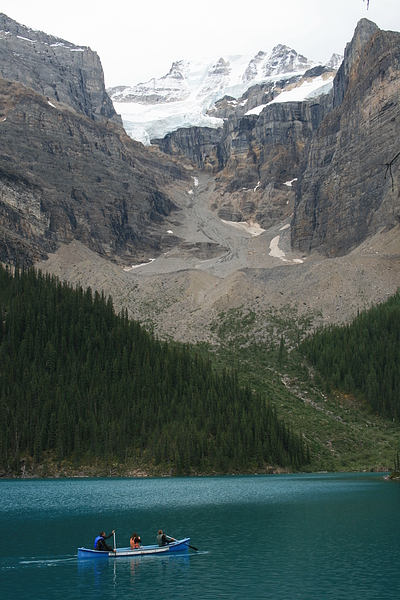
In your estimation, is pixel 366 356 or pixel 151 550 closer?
pixel 151 550

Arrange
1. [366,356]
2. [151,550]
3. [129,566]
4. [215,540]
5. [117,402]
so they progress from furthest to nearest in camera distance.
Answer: [366,356], [117,402], [215,540], [151,550], [129,566]

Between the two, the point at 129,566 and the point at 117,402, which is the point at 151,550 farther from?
the point at 117,402

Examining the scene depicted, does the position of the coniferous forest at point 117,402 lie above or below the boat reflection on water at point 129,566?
above

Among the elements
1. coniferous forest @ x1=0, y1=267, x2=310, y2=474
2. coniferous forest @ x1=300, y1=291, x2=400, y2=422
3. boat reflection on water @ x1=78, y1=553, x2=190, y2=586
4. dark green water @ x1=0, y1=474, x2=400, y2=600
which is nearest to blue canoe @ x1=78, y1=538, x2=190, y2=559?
boat reflection on water @ x1=78, y1=553, x2=190, y2=586

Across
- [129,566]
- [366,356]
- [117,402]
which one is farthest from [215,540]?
[366,356]

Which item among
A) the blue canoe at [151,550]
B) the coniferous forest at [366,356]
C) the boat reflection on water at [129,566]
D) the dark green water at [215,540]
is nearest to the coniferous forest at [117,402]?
the coniferous forest at [366,356]

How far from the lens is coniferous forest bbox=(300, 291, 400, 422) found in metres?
128

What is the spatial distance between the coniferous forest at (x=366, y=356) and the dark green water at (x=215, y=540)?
50.2m

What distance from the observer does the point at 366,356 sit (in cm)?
13688

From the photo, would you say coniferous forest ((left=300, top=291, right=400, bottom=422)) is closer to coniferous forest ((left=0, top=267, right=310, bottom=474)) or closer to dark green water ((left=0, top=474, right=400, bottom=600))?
coniferous forest ((left=0, top=267, right=310, bottom=474))

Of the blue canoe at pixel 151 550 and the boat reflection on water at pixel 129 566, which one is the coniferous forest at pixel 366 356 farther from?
the boat reflection on water at pixel 129 566

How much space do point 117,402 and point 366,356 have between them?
53155 mm

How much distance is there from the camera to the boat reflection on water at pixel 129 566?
39531mm

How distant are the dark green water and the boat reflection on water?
0.07 m
